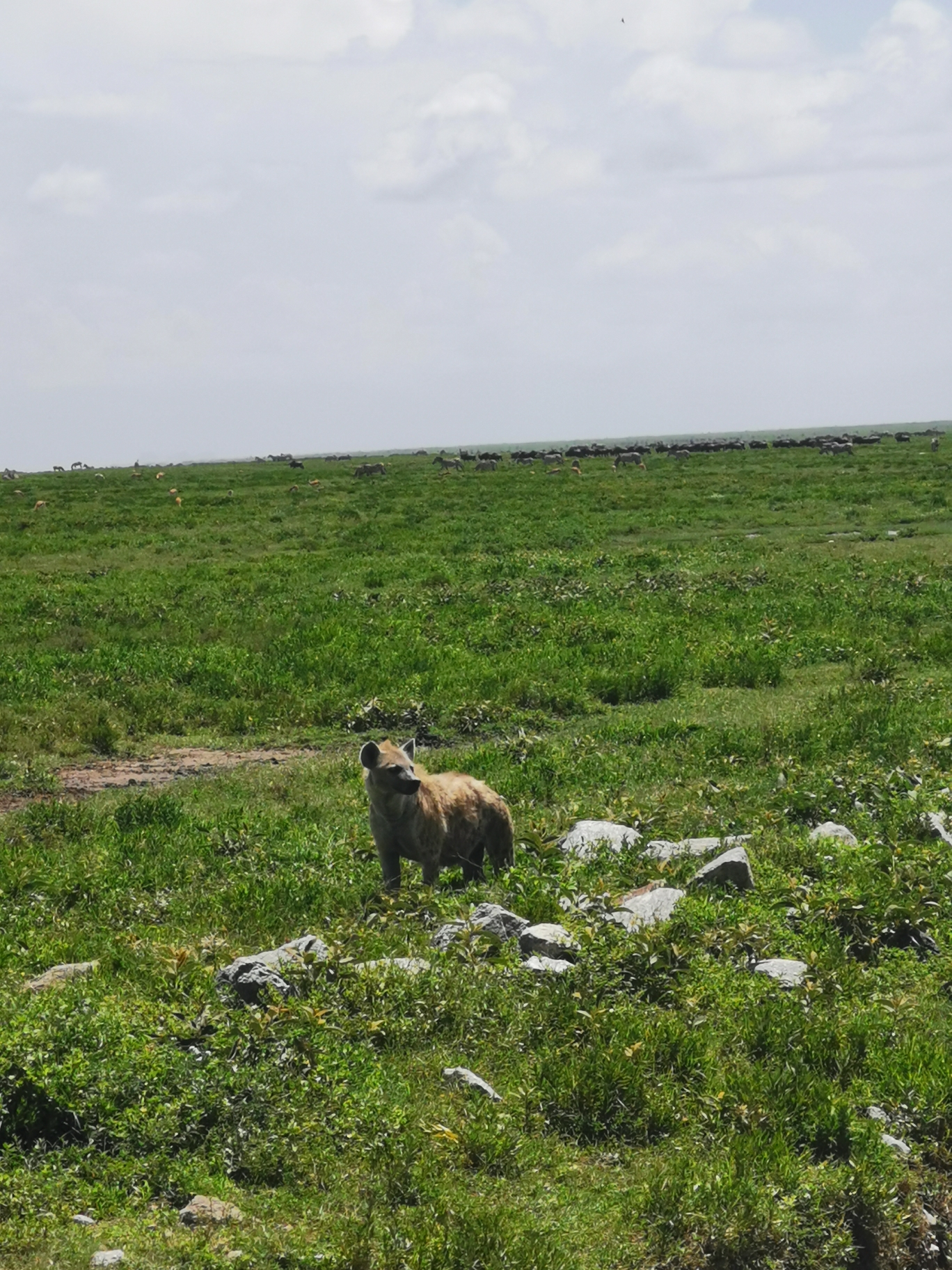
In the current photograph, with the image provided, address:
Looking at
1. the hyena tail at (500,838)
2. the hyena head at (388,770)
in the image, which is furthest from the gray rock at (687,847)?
the hyena head at (388,770)

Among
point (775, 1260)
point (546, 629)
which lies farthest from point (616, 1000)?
point (546, 629)

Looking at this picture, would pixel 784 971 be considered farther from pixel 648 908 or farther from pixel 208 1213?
pixel 208 1213

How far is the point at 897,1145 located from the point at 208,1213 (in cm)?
303

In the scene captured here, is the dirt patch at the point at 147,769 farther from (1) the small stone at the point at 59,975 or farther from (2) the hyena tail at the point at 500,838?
(1) the small stone at the point at 59,975

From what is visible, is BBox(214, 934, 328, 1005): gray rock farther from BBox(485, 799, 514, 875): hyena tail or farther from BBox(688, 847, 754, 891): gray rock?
BBox(688, 847, 754, 891): gray rock

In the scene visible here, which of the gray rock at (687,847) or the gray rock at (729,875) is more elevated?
the gray rock at (729,875)

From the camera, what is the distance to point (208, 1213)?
524cm

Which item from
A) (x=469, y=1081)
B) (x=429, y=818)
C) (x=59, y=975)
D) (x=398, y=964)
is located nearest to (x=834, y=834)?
(x=429, y=818)

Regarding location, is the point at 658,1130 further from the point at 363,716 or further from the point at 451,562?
the point at 451,562

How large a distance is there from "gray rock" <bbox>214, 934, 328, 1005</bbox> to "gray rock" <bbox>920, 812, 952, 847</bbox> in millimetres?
4770

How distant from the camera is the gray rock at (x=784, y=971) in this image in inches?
294

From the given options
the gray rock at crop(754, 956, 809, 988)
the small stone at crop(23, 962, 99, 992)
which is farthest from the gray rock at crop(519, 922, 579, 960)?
the small stone at crop(23, 962, 99, 992)

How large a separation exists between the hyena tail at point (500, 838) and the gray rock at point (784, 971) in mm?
2445

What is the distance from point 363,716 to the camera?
608 inches
